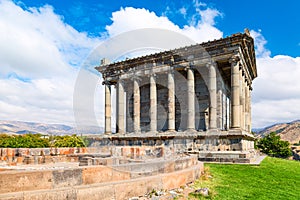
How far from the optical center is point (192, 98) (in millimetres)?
25328

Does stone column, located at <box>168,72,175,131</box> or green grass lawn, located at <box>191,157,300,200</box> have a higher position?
stone column, located at <box>168,72,175,131</box>

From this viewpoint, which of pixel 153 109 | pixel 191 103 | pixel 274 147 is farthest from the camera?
pixel 274 147

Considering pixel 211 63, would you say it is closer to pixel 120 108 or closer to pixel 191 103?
pixel 191 103

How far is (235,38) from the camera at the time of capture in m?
22.6

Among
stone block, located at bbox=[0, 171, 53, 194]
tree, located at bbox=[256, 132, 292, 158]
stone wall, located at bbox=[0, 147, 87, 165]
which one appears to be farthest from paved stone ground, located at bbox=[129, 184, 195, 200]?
tree, located at bbox=[256, 132, 292, 158]

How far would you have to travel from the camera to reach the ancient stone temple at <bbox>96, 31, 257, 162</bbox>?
872 inches

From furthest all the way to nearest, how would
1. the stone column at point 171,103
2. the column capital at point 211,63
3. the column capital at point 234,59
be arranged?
1. the stone column at point 171,103
2. the column capital at point 211,63
3. the column capital at point 234,59

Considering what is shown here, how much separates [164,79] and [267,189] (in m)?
22.5

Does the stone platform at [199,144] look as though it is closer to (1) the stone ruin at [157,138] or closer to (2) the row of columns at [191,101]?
(1) the stone ruin at [157,138]

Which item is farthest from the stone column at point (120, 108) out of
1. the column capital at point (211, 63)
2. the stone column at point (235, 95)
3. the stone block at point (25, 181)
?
the stone block at point (25, 181)

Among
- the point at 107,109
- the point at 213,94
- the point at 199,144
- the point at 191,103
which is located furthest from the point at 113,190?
the point at 107,109

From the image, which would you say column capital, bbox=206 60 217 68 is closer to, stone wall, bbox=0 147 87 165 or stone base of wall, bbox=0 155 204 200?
stone wall, bbox=0 147 87 165

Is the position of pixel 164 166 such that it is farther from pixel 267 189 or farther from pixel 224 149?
pixel 224 149

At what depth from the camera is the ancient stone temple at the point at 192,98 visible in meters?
22.2
